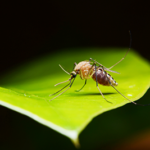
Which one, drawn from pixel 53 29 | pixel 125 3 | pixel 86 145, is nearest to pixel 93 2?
pixel 125 3

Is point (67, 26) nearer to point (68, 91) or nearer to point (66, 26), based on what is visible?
point (66, 26)

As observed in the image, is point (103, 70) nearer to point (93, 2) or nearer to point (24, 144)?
point (24, 144)

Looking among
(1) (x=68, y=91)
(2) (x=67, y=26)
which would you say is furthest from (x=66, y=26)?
(1) (x=68, y=91)

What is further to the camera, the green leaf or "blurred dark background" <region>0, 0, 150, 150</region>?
"blurred dark background" <region>0, 0, 150, 150</region>

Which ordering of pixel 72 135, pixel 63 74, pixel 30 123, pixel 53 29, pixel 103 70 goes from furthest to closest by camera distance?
pixel 53 29 → pixel 63 74 → pixel 30 123 → pixel 103 70 → pixel 72 135

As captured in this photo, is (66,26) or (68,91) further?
(66,26)

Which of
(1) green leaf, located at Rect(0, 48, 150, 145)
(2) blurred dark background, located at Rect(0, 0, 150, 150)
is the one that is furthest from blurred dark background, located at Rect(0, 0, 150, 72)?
(1) green leaf, located at Rect(0, 48, 150, 145)

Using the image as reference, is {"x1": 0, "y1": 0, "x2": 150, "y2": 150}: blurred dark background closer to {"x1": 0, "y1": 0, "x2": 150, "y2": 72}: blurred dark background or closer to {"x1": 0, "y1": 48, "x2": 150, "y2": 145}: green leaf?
{"x1": 0, "y1": 0, "x2": 150, "y2": 72}: blurred dark background

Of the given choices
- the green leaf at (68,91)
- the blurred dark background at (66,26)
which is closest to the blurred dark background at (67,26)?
the blurred dark background at (66,26)
